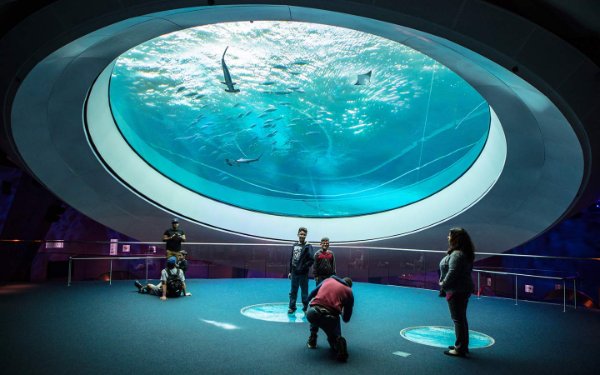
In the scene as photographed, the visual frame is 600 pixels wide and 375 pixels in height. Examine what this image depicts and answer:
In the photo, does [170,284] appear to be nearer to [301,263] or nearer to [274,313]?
[274,313]

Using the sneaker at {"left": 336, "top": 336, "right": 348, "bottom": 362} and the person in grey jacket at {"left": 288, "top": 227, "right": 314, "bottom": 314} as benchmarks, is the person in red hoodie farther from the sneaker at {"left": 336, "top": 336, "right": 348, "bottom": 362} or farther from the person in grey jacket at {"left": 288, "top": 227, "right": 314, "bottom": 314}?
the person in grey jacket at {"left": 288, "top": 227, "right": 314, "bottom": 314}

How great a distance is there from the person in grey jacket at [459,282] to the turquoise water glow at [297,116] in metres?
8.83

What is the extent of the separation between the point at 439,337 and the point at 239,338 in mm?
3117

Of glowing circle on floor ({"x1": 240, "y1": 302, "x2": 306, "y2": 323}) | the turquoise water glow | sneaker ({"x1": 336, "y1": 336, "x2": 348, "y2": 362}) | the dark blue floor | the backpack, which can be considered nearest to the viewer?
the dark blue floor

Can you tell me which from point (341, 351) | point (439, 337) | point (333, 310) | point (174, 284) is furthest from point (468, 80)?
point (174, 284)

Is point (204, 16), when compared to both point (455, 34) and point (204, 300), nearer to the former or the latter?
point (455, 34)

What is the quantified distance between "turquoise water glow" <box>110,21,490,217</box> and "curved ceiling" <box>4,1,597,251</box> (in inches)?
72.7

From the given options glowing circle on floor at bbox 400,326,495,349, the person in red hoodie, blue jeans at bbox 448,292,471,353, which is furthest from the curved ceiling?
glowing circle on floor at bbox 400,326,495,349

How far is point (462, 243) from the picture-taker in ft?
17.3

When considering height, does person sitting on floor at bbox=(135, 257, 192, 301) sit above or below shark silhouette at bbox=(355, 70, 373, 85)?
below

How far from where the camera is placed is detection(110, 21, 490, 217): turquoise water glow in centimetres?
1524

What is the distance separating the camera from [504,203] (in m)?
12.1

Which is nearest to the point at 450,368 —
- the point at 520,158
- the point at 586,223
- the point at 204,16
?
the point at 204,16

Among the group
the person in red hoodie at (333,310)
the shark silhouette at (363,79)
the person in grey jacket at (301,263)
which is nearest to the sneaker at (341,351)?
the person in red hoodie at (333,310)
